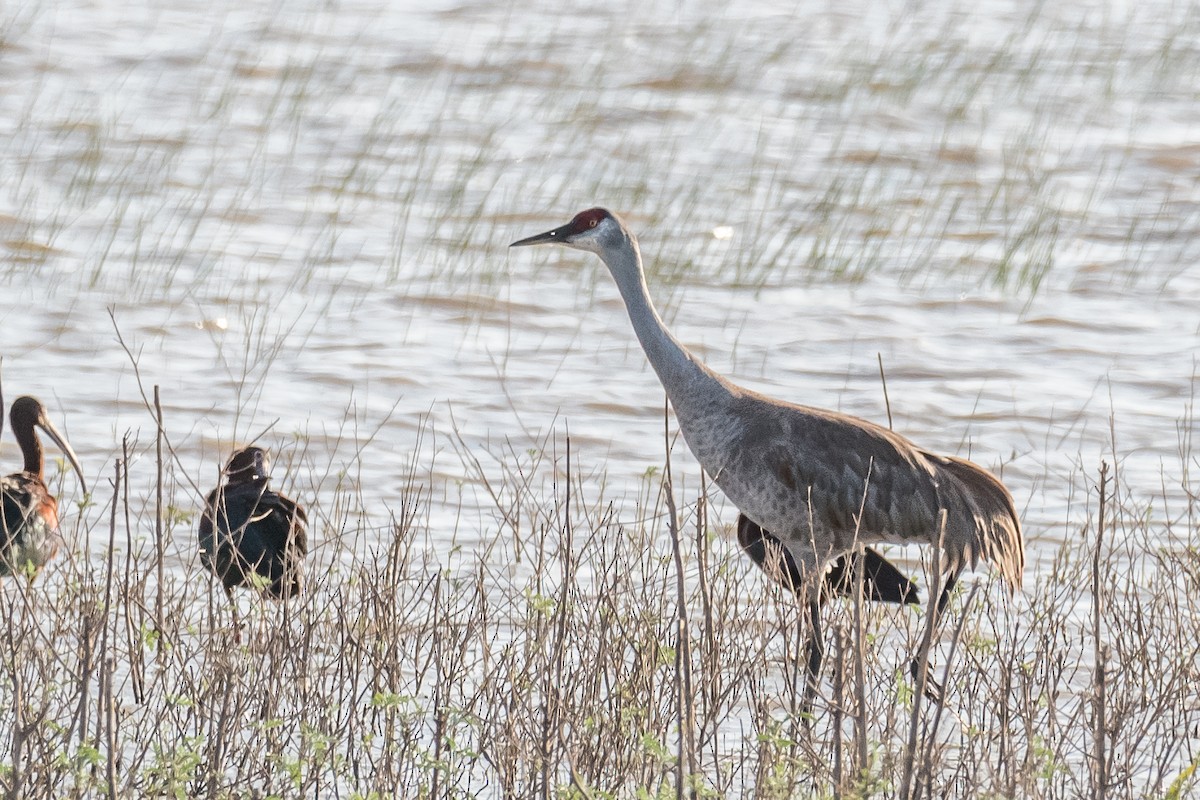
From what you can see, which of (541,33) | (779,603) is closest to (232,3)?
(541,33)

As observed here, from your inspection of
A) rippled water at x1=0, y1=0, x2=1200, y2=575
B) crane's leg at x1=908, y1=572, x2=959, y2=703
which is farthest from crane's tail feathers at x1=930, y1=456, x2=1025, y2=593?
rippled water at x1=0, y1=0, x2=1200, y2=575

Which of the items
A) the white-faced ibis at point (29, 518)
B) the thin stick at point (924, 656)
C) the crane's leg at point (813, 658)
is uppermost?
the thin stick at point (924, 656)

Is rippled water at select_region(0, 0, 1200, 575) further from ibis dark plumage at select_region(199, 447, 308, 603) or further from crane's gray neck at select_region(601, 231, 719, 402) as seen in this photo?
crane's gray neck at select_region(601, 231, 719, 402)

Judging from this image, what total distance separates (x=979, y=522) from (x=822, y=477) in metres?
0.56

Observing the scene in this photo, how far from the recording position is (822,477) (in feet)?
23.1

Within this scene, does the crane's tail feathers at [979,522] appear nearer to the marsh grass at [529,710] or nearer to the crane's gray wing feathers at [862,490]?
the crane's gray wing feathers at [862,490]

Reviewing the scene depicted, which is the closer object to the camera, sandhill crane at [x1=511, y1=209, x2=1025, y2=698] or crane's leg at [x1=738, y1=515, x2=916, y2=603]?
crane's leg at [x1=738, y1=515, x2=916, y2=603]

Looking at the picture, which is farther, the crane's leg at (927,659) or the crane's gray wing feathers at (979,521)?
the crane's gray wing feathers at (979,521)

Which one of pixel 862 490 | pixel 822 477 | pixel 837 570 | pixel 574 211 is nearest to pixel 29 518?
pixel 822 477

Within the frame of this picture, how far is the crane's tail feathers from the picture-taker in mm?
7090

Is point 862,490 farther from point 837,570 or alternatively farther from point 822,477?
point 837,570

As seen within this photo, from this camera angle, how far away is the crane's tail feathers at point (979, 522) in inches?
279

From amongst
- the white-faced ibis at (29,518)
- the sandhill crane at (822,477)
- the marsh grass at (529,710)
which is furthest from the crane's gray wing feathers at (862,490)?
the white-faced ibis at (29,518)

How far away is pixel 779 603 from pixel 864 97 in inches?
470
